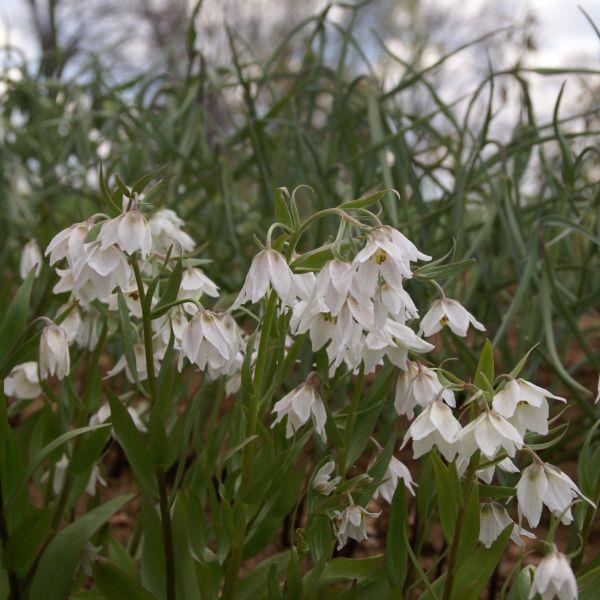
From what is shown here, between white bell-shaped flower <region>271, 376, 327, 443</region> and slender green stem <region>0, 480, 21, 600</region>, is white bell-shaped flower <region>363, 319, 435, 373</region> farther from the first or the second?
slender green stem <region>0, 480, 21, 600</region>

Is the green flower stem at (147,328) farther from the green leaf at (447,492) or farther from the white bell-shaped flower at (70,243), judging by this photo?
the green leaf at (447,492)

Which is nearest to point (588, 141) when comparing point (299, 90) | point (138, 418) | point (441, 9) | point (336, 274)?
point (299, 90)

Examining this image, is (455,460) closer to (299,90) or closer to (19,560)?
(19,560)

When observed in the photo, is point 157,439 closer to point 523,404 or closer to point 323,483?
point 323,483

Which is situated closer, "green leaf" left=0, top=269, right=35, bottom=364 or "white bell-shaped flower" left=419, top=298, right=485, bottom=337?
"white bell-shaped flower" left=419, top=298, right=485, bottom=337

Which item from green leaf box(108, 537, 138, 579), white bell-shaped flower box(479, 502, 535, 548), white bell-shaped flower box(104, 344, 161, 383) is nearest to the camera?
white bell-shaped flower box(479, 502, 535, 548)

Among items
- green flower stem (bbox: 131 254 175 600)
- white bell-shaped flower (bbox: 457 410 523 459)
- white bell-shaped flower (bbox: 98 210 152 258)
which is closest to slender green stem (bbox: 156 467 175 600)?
green flower stem (bbox: 131 254 175 600)
